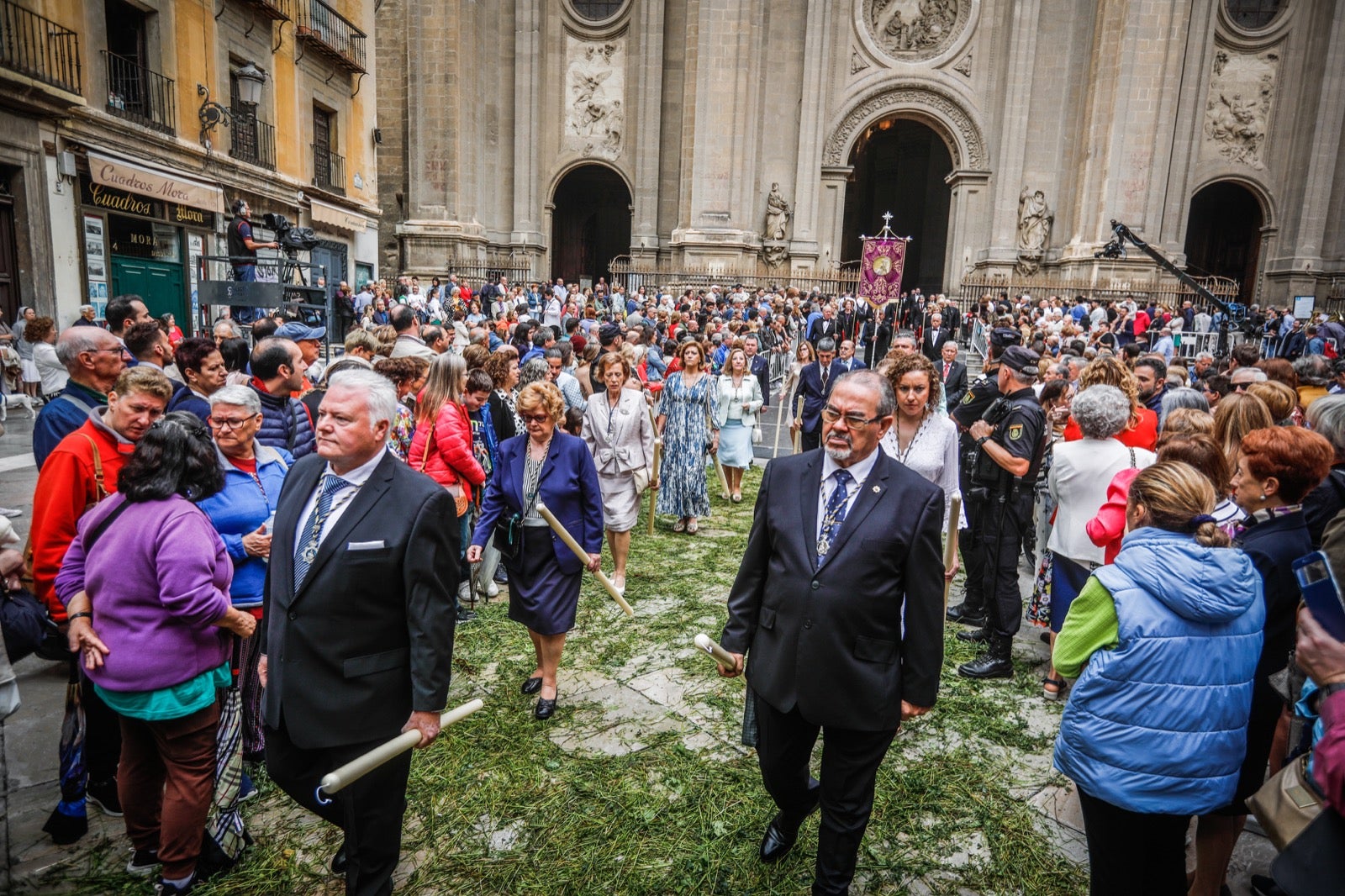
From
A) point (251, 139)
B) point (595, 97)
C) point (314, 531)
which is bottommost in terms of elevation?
point (314, 531)

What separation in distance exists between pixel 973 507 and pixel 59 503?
17.4ft

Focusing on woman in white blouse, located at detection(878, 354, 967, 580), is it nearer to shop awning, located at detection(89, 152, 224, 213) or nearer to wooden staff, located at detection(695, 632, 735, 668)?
wooden staff, located at detection(695, 632, 735, 668)

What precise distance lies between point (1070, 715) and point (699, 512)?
587 cm

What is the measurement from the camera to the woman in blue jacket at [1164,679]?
2398mm

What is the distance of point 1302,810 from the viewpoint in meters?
1.75

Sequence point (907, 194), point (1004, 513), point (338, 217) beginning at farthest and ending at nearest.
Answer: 1. point (907, 194)
2. point (338, 217)
3. point (1004, 513)

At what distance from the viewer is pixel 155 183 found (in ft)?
47.1

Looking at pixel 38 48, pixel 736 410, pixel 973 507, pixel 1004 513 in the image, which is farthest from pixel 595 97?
pixel 1004 513

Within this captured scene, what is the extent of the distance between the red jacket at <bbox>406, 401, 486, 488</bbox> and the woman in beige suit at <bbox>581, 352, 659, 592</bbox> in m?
1.43

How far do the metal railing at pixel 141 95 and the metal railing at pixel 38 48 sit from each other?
3.62 ft

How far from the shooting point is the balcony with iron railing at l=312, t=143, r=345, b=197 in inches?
811

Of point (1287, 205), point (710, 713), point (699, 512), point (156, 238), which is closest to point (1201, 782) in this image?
point (710, 713)

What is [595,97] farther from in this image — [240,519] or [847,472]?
[847,472]

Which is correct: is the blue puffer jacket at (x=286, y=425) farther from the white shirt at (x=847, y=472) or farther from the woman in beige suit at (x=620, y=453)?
the white shirt at (x=847, y=472)
